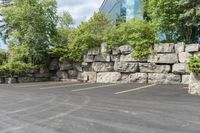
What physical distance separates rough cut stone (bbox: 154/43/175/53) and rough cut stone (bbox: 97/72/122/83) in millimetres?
2482

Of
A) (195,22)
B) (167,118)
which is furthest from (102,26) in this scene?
(167,118)

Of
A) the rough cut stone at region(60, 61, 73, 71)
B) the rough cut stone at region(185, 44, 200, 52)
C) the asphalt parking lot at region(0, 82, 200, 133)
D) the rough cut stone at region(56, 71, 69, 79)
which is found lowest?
the asphalt parking lot at region(0, 82, 200, 133)

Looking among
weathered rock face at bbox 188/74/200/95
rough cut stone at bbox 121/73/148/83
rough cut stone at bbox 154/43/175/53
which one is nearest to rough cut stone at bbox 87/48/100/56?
rough cut stone at bbox 121/73/148/83

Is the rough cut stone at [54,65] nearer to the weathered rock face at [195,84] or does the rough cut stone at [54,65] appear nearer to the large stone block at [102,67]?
the large stone block at [102,67]

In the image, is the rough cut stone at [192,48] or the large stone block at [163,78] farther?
the large stone block at [163,78]

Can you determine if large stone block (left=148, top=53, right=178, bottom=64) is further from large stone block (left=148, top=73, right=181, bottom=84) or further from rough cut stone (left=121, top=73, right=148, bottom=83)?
rough cut stone (left=121, top=73, right=148, bottom=83)

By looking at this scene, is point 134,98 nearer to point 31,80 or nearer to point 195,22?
point 195,22

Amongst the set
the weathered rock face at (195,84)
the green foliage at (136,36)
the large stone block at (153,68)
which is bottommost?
the weathered rock face at (195,84)

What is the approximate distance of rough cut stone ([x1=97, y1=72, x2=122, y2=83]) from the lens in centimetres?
1891

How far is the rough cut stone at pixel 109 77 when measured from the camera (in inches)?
744

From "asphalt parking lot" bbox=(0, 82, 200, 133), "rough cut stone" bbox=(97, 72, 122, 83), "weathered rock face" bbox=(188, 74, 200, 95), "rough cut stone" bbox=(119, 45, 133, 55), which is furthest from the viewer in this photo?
"rough cut stone" bbox=(97, 72, 122, 83)

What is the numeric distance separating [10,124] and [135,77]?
35.9 feet

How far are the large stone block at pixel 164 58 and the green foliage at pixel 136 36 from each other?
0.37m

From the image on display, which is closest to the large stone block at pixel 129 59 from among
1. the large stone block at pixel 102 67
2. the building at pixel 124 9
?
the large stone block at pixel 102 67
